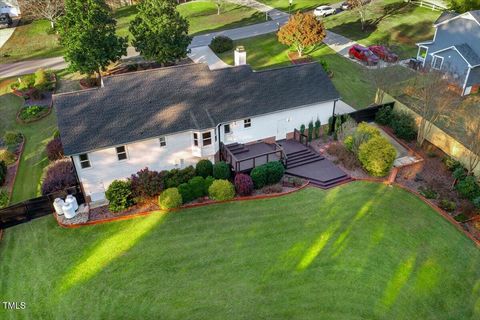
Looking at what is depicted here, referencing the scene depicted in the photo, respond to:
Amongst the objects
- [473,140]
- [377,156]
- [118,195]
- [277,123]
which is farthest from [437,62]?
[118,195]

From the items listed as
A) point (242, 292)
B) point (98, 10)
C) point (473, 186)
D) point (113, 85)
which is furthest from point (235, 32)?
point (242, 292)

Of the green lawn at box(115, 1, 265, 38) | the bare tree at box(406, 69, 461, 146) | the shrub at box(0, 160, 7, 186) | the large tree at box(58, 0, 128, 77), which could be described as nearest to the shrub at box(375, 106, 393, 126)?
the bare tree at box(406, 69, 461, 146)

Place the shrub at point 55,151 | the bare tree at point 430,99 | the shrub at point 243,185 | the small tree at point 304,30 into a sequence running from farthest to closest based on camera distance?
the small tree at point 304,30 < the shrub at point 55,151 < the bare tree at point 430,99 < the shrub at point 243,185

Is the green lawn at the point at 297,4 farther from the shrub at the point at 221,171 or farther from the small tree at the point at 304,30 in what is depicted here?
the shrub at the point at 221,171

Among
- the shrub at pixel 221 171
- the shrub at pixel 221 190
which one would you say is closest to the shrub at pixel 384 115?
the shrub at pixel 221 171

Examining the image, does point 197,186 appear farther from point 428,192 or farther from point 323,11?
point 323,11

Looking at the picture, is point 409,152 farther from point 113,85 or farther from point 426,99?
point 113,85

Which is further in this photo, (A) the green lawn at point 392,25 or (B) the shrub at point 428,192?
(A) the green lawn at point 392,25
